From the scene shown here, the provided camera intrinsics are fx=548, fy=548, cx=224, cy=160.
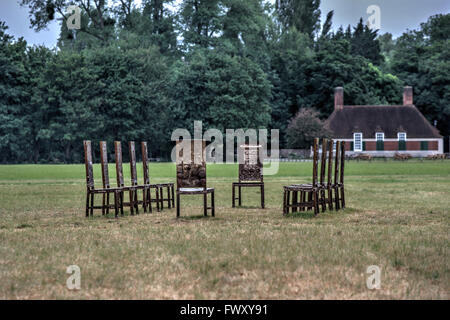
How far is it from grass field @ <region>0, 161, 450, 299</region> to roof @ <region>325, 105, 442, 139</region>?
6617 cm

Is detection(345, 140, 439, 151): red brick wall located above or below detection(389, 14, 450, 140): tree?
below

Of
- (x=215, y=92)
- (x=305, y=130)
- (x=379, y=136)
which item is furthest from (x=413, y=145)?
(x=215, y=92)

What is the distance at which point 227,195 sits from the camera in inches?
869

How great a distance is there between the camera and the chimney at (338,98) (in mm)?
78863

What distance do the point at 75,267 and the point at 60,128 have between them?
60.1 metres

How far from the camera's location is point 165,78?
71.7 metres

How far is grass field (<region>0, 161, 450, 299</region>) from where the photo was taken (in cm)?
700

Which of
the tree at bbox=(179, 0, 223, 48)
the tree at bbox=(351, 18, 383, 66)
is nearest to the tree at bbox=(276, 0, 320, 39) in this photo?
the tree at bbox=(351, 18, 383, 66)

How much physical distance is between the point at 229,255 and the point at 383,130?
247ft

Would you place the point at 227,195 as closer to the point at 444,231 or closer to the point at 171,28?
the point at 444,231

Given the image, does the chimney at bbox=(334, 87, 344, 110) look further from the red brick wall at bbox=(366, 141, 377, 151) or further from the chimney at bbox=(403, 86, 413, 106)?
the chimney at bbox=(403, 86, 413, 106)

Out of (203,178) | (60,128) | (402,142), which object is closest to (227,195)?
(203,178)

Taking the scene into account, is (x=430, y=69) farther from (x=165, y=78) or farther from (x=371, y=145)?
(x=165, y=78)

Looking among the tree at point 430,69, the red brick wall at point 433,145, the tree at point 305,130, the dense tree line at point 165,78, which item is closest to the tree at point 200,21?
the dense tree line at point 165,78
